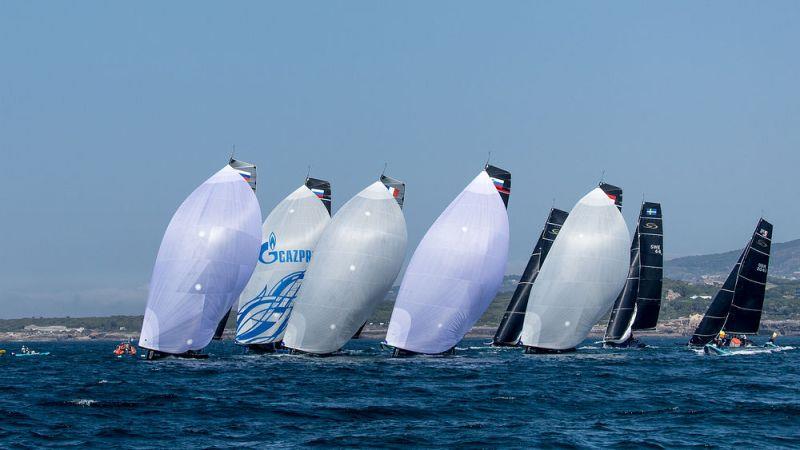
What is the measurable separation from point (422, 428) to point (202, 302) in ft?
95.2

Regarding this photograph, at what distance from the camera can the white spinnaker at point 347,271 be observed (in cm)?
6694

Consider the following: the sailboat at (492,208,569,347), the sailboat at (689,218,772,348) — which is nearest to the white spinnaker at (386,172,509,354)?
the sailboat at (492,208,569,347)

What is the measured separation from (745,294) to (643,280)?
27.8 ft

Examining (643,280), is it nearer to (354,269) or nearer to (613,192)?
(613,192)

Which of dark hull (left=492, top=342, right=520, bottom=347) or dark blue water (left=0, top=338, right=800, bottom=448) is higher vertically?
dark hull (left=492, top=342, right=520, bottom=347)

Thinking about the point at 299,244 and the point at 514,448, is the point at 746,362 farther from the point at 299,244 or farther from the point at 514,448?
the point at 514,448

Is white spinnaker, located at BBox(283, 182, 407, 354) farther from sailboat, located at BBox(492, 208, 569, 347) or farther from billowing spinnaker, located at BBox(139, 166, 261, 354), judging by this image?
sailboat, located at BBox(492, 208, 569, 347)

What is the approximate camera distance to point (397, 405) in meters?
42.2

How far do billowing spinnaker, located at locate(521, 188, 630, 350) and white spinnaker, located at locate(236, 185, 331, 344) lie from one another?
16.8 m

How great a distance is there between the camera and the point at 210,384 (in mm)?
50312

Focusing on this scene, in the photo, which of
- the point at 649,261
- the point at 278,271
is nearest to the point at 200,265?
the point at 278,271

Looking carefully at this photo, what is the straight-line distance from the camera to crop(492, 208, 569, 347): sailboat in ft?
287

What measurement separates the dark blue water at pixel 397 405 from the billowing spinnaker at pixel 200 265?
7.01 ft

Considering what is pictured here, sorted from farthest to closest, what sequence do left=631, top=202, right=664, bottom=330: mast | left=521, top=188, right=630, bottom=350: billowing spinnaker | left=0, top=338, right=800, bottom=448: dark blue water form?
left=631, top=202, right=664, bottom=330: mast < left=521, top=188, right=630, bottom=350: billowing spinnaker < left=0, top=338, right=800, bottom=448: dark blue water
